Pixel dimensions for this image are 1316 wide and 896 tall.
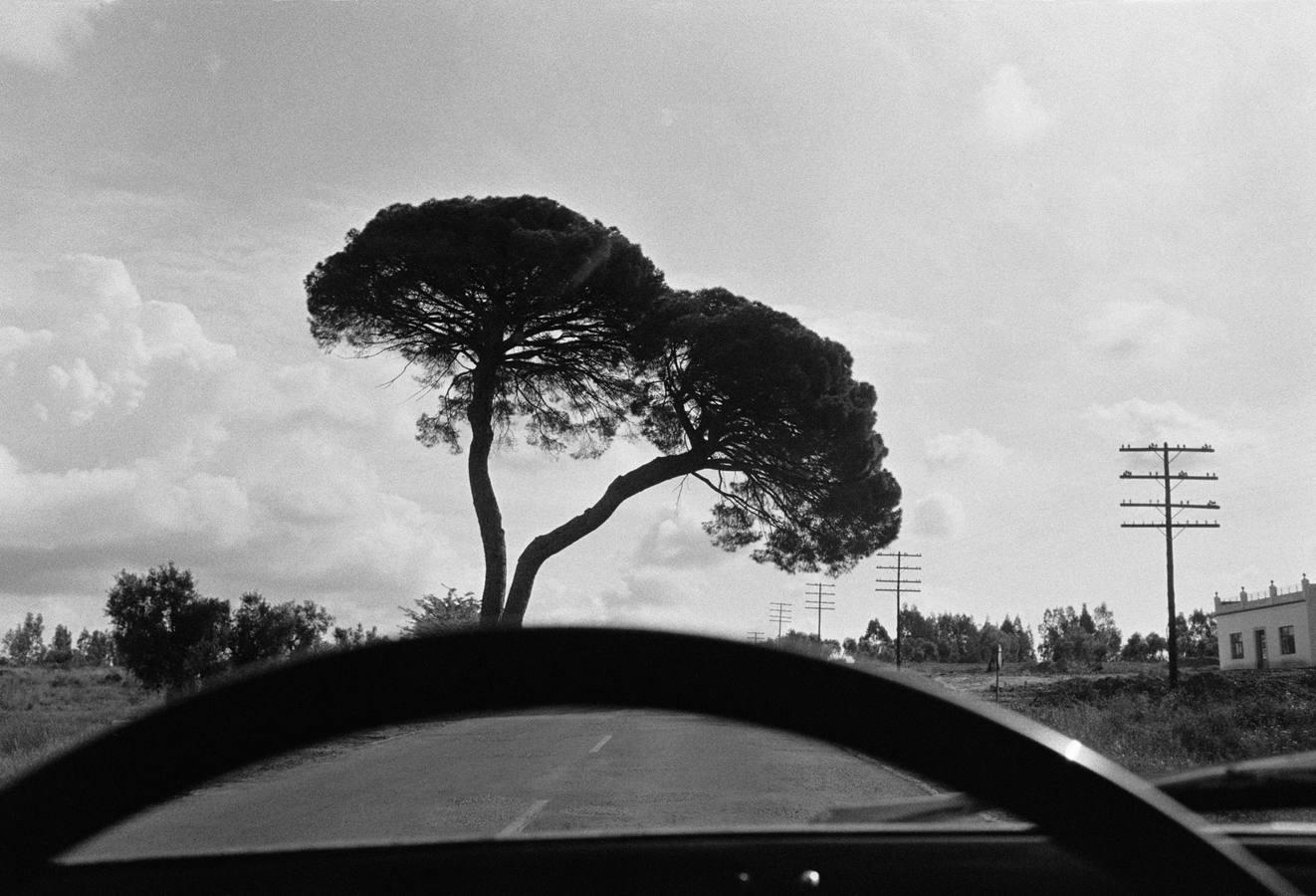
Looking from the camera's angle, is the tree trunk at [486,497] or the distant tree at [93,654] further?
the distant tree at [93,654]

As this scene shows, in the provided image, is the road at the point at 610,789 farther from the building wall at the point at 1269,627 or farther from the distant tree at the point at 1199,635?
the distant tree at the point at 1199,635

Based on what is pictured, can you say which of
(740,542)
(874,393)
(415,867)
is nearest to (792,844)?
(415,867)

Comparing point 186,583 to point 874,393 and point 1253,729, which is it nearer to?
point 874,393

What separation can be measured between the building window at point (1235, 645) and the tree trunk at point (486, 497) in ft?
192

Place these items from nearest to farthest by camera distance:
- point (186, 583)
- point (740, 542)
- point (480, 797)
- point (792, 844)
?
1. point (792, 844)
2. point (480, 797)
3. point (186, 583)
4. point (740, 542)

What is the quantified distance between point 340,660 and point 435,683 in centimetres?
6

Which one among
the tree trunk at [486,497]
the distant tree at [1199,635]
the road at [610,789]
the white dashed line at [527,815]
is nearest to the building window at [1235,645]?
the distant tree at [1199,635]

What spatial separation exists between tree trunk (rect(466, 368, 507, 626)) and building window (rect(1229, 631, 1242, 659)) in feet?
192

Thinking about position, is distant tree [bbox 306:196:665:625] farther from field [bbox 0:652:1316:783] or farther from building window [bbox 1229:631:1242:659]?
building window [bbox 1229:631:1242:659]

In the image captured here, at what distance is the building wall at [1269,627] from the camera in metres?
63.9

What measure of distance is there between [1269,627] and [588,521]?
5423 cm

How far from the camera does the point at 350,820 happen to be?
4.87 meters

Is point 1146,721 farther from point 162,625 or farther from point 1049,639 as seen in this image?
point 1049,639

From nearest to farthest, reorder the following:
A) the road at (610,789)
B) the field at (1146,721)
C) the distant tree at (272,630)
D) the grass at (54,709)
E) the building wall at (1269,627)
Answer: the road at (610,789) < the grass at (54,709) < the field at (1146,721) < the distant tree at (272,630) < the building wall at (1269,627)
